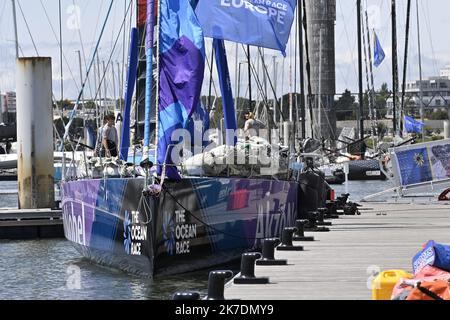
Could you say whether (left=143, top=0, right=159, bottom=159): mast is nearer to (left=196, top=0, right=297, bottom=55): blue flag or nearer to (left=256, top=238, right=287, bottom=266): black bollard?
(left=196, top=0, right=297, bottom=55): blue flag

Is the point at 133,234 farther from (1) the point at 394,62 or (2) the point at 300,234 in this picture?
(1) the point at 394,62

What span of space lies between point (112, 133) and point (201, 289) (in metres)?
5.07

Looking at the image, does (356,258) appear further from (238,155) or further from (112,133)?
(112,133)

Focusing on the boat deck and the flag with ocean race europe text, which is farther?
the flag with ocean race europe text

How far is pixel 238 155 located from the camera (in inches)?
837

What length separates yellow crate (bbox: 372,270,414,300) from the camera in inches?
460

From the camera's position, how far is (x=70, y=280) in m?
21.7

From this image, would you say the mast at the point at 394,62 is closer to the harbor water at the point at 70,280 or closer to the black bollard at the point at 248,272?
the harbor water at the point at 70,280

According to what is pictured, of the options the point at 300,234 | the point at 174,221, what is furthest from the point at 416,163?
the point at 174,221

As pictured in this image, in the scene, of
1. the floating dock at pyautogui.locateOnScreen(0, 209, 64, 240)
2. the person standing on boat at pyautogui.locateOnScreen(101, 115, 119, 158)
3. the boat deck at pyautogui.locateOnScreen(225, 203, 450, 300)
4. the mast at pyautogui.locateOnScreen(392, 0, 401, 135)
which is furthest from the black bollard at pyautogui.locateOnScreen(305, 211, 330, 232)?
the mast at pyautogui.locateOnScreen(392, 0, 401, 135)

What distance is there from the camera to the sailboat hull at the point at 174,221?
19.6 m

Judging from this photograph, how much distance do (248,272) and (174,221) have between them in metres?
5.19

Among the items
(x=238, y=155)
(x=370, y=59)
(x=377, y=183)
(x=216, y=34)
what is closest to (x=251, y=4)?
(x=216, y=34)

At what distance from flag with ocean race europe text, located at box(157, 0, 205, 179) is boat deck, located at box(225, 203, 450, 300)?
105 inches
